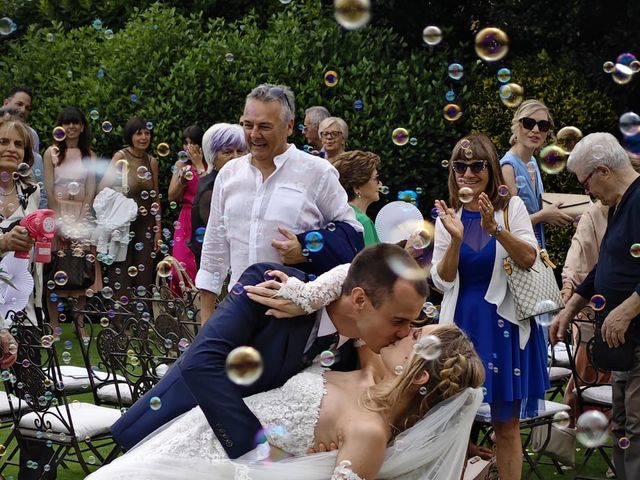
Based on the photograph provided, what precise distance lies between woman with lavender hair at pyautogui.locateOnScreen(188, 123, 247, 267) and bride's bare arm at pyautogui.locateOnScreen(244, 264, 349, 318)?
3255 millimetres

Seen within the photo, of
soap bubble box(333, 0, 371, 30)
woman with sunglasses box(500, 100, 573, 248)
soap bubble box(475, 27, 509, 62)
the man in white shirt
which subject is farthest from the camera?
woman with sunglasses box(500, 100, 573, 248)

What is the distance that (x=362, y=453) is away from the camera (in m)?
2.97

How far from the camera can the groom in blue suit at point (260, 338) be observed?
121 inches

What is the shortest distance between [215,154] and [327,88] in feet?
15.6

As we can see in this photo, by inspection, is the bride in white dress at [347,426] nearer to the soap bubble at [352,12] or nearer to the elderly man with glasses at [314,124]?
the soap bubble at [352,12]

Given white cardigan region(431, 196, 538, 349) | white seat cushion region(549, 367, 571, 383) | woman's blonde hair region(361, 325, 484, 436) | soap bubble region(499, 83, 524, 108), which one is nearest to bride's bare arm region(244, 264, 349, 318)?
woman's blonde hair region(361, 325, 484, 436)

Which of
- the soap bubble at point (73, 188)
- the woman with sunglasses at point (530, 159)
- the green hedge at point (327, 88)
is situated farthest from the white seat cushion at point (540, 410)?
the green hedge at point (327, 88)

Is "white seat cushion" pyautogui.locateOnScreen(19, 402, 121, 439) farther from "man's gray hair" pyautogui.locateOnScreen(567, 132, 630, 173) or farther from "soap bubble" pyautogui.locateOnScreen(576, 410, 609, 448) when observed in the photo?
"man's gray hair" pyautogui.locateOnScreen(567, 132, 630, 173)

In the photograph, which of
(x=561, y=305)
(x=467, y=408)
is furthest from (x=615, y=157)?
(x=467, y=408)

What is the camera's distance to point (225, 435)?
120 inches

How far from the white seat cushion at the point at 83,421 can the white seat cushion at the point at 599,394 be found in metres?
2.31

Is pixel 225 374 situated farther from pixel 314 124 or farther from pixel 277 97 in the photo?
pixel 314 124

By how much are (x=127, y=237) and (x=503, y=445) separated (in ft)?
17.9

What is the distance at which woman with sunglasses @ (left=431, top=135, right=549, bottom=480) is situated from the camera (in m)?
4.95
